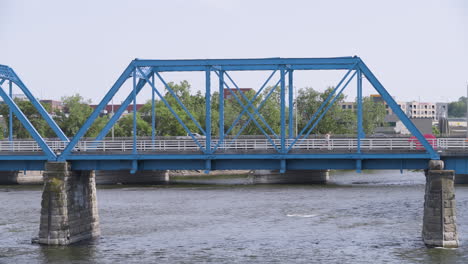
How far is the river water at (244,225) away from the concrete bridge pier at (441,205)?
3.01 feet

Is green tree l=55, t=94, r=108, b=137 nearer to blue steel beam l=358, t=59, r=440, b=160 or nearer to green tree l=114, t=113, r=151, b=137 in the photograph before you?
green tree l=114, t=113, r=151, b=137

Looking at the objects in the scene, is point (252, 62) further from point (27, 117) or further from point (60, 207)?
point (27, 117)

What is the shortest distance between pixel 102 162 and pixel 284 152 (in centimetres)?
1239

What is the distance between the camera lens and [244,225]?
2477 inches

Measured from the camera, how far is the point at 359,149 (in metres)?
49.4

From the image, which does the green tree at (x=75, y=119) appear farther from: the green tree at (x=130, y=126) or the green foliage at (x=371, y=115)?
the green foliage at (x=371, y=115)

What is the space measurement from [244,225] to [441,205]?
19.4m

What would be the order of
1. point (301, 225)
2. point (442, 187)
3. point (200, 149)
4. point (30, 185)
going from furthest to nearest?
point (30, 185) < point (301, 225) < point (200, 149) < point (442, 187)

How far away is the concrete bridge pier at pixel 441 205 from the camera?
47.9m

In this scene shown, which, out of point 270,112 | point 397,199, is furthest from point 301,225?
point 270,112

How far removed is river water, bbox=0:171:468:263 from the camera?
4878 centimetres

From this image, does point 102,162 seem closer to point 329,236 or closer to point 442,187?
point 329,236

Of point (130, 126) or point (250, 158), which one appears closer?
point (250, 158)

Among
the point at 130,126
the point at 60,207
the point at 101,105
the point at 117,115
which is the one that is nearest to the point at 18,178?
the point at 130,126
